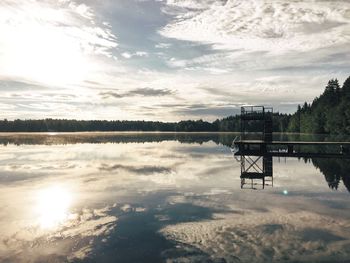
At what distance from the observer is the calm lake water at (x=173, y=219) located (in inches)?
541

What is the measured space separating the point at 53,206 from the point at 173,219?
835 centimetres

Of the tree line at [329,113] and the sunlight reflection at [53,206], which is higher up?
the tree line at [329,113]

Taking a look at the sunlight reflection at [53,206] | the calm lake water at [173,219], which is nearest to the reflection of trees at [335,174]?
the calm lake water at [173,219]

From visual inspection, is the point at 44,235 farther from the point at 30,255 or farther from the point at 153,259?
the point at 153,259

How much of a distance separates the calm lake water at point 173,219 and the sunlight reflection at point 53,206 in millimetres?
63

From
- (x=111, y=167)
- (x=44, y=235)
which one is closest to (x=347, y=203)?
(x=44, y=235)

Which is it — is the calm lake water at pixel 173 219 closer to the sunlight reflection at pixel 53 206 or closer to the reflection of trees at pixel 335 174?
the sunlight reflection at pixel 53 206

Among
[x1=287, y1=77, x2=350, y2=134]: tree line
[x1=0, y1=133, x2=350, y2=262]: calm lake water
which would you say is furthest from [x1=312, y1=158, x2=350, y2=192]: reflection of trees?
[x1=287, y1=77, x2=350, y2=134]: tree line

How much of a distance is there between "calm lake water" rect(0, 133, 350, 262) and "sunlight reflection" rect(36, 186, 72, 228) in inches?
2.5

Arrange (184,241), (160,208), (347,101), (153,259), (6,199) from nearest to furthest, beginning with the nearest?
(153,259), (184,241), (160,208), (6,199), (347,101)

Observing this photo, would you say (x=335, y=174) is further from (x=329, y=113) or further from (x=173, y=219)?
(x=329, y=113)

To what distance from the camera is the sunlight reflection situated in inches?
716

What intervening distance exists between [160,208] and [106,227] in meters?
4.49

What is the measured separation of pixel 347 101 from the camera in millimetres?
96125
